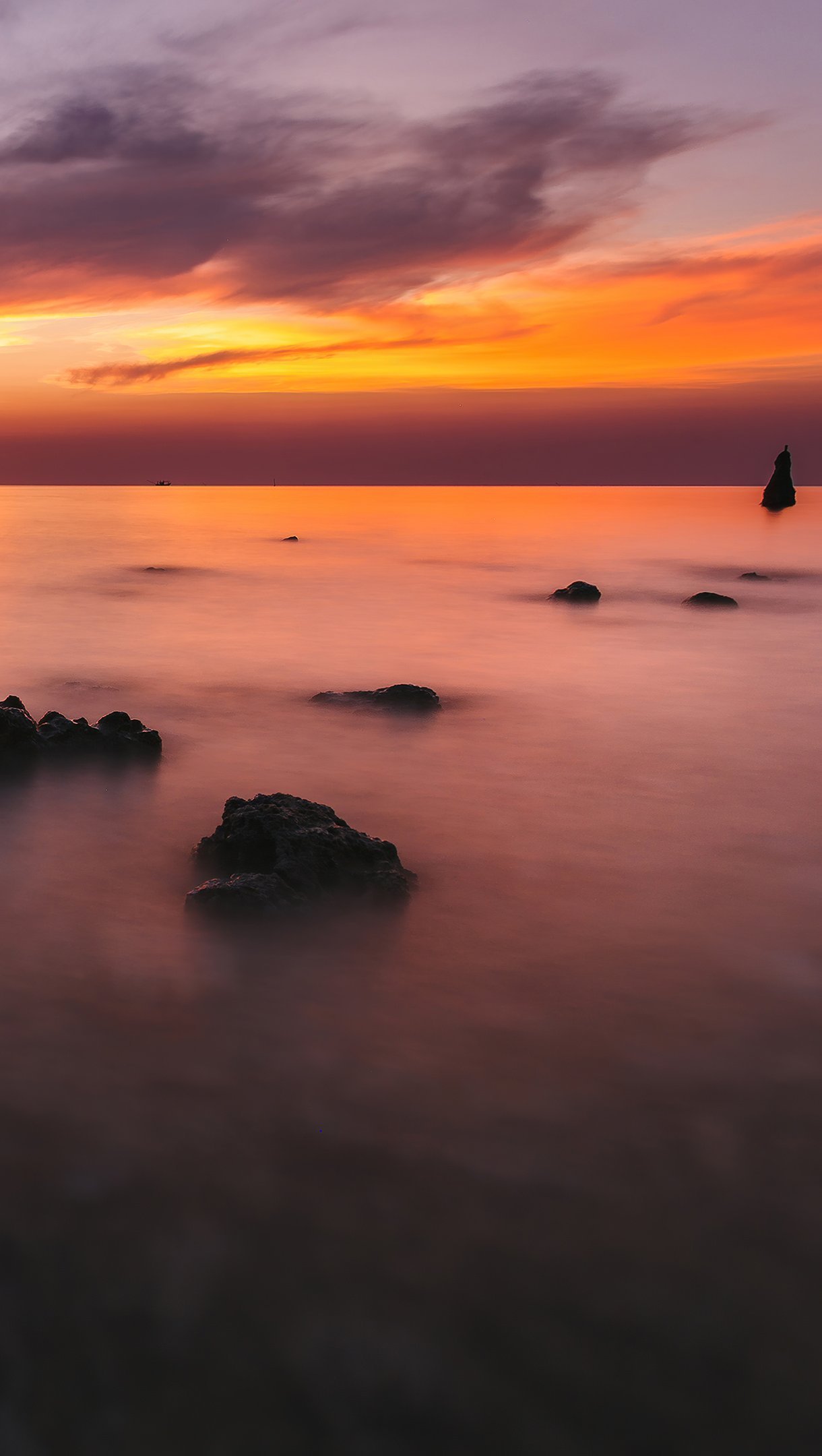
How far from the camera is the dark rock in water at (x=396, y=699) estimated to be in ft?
47.1

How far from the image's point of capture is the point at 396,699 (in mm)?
14398

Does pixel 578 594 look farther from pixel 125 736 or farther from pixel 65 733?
pixel 65 733

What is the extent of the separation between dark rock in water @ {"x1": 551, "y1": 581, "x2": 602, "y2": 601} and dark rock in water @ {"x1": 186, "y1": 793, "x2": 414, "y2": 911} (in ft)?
81.0

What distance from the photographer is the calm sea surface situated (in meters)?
3.43

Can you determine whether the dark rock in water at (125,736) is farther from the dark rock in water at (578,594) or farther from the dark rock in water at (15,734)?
the dark rock in water at (578,594)

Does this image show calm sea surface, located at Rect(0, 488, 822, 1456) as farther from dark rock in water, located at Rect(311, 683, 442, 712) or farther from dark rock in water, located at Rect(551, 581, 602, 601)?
dark rock in water, located at Rect(551, 581, 602, 601)

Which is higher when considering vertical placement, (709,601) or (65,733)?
(709,601)

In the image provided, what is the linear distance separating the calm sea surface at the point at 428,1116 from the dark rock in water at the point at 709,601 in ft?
60.6

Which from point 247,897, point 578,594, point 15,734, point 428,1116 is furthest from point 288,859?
point 578,594

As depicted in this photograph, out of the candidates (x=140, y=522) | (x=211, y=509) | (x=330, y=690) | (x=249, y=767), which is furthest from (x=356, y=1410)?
(x=211, y=509)

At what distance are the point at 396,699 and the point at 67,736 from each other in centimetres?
507

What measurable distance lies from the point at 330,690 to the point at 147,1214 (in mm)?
12723

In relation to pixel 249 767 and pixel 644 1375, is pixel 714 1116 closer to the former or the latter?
pixel 644 1375

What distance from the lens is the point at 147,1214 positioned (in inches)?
162
